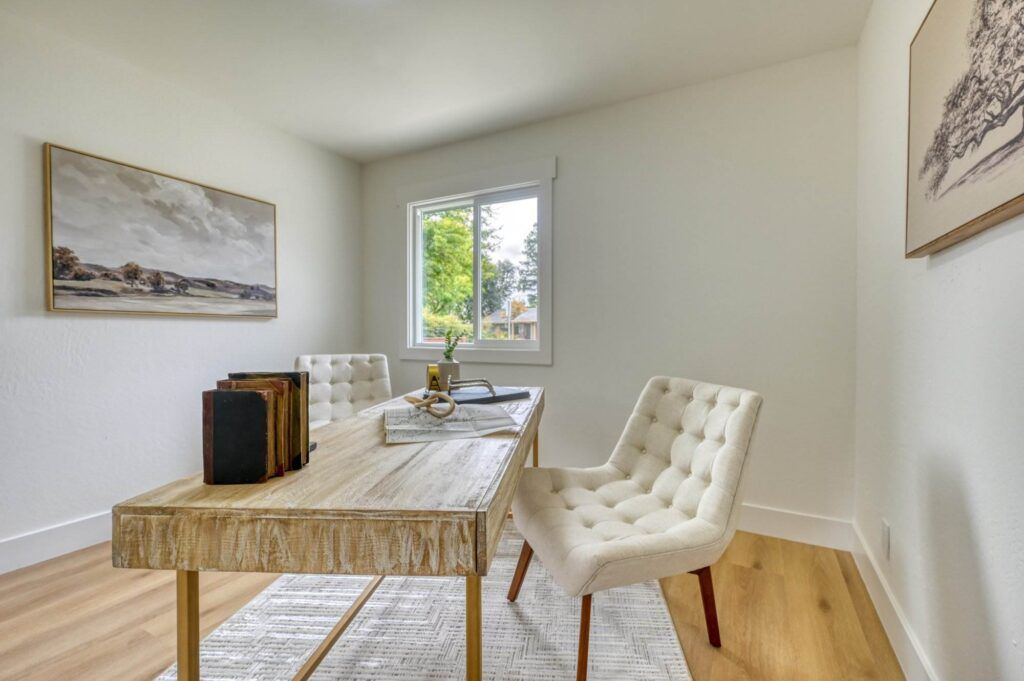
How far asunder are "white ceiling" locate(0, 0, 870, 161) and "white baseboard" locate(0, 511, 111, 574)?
2218 mm

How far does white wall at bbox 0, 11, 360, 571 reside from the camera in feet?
5.96

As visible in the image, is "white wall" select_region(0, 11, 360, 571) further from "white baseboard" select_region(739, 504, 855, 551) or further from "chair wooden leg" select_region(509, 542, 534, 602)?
"white baseboard" select_region(739, 504, 855, 551)

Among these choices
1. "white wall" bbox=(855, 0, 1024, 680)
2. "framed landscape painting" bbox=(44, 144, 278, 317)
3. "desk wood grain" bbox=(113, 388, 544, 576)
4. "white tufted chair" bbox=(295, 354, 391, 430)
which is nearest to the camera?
"desk wood grain" bbox=(113, 388, 544, 576)

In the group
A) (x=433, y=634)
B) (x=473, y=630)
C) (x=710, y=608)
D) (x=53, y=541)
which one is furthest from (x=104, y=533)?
(x=710, y=608)

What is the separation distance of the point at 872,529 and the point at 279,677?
214 centimetres

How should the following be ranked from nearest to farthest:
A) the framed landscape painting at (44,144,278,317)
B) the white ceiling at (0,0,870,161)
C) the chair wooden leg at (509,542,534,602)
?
the chair wooden leg at (509,542,534,602)
the white ceiling at (0,0,870,161)
the framed landscape painting at (44,144,278,317)

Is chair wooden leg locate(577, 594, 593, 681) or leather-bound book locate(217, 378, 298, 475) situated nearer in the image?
leather-bound book locate(217, 378, 298, 475)

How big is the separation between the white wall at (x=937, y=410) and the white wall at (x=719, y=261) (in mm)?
160

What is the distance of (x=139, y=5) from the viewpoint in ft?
5.64

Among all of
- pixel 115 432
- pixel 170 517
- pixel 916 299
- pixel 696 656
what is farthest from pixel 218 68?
pixel 696 656

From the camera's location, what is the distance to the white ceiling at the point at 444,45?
1.73 metres

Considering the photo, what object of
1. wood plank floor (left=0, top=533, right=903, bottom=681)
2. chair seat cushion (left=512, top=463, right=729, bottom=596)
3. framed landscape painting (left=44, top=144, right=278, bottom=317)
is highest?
framed landscape painting (left=44, top=144, right=278, bottom=317)

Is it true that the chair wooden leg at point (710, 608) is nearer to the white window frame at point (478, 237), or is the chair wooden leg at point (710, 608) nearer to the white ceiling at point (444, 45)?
the white window frame at point (478, 237)

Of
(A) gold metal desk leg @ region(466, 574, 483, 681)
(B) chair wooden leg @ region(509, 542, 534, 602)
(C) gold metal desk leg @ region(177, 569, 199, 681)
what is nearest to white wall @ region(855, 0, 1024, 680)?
(A) gold metal desk leg @ region(466, 574, 483, 681)
